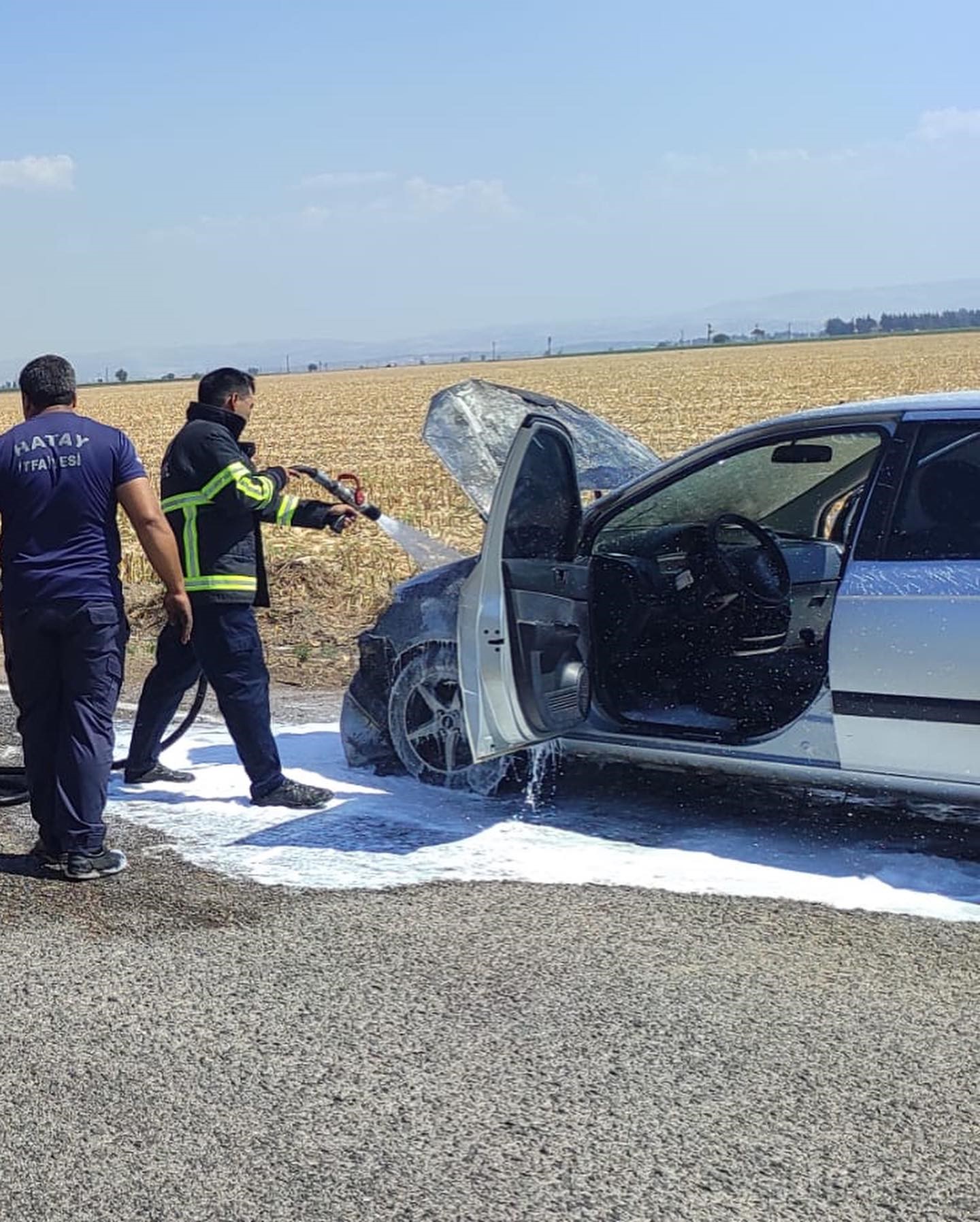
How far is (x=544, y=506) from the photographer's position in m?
5.92

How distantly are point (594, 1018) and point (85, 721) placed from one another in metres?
2.23

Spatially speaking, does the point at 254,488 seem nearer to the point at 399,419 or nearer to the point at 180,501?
the point at 180,501

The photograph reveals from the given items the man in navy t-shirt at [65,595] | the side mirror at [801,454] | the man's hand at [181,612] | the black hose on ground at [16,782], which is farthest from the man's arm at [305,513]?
the side mirror at [801,454]

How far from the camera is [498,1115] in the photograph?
353cm

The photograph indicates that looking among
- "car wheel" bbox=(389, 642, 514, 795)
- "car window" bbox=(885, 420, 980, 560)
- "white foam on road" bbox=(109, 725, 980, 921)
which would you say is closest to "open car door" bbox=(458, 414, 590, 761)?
A: "white foam on road" bbox=(109, 725, 980, 921)

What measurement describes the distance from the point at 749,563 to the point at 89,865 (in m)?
2.92

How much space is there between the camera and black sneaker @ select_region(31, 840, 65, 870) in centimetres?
541

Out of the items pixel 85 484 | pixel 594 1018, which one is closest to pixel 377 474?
pixel 85 484

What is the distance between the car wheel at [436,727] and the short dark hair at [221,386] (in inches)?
51.3

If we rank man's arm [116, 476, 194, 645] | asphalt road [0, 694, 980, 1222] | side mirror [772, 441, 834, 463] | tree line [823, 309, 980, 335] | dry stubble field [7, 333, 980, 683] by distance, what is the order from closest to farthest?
asphalt road [0, 694, 980, 1222], man's arm [116, 476, 194, 645], side mirror [772, 441, 834, 463], dry stubble field [7, 333, 980, 683], tree line [823, 309, 980, 335]

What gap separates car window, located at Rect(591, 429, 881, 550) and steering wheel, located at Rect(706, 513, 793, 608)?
4.0 inches

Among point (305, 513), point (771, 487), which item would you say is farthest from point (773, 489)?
point (305, 513)

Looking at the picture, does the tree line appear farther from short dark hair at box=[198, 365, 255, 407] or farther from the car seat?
the car seat

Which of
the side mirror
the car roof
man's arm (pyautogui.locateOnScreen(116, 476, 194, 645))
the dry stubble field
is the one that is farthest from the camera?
the dry stubble field
